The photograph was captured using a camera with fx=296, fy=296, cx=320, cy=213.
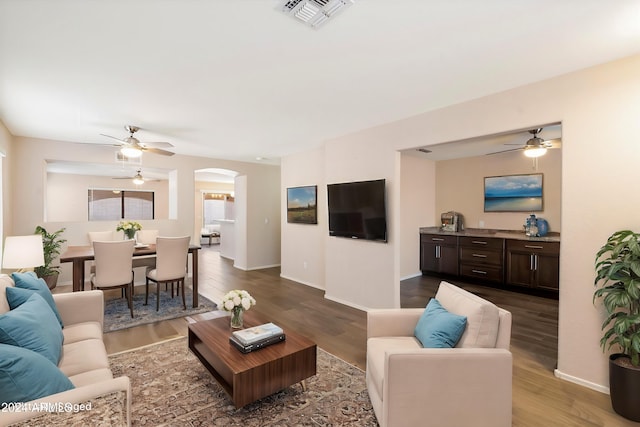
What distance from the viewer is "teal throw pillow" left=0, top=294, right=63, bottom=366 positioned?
58.6 inches

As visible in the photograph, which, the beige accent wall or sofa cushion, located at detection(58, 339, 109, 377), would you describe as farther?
the beige accent wall

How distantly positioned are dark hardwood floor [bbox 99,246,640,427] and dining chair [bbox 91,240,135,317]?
0.70 m

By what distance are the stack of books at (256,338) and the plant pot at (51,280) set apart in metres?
4.07

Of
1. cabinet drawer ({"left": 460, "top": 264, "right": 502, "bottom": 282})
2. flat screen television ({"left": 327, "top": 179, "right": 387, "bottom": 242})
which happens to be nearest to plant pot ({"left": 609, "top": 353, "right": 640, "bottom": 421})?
flat screen television ({"left": 327, "top": 179, "right": 387, "bottom": 242})

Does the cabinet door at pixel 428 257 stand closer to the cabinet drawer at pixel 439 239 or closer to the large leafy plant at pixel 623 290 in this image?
the cabinet drawer at pixel 439 239

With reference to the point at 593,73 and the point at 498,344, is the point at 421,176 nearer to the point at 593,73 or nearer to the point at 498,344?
the point at 593,73

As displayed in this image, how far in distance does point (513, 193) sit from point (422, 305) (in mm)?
2860

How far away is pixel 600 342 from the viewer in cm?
225

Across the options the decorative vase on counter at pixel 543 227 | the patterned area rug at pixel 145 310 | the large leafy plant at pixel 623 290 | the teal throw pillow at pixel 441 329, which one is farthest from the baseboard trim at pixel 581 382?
the patterned area rug at pixel 145 310

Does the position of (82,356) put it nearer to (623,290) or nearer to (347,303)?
(347,303)

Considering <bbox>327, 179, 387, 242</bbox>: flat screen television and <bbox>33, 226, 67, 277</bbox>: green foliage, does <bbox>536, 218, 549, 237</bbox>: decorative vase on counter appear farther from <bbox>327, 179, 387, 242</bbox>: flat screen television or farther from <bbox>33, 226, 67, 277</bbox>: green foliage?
<bbox>33, 226, 67, 277</bbox>: green foliage

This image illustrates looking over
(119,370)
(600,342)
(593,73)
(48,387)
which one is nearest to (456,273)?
(600,342)

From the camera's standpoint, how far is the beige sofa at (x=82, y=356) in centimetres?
126

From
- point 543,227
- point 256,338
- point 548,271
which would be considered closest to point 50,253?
point 256,338
